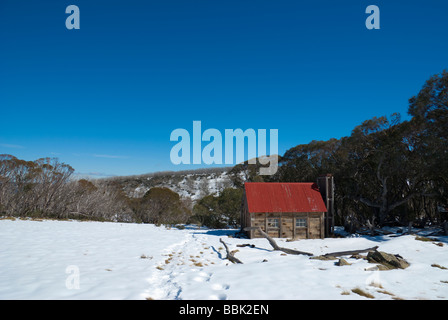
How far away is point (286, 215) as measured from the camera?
75.2ft

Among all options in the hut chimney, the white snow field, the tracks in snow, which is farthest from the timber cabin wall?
the tracks in snow

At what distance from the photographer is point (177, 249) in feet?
52.6

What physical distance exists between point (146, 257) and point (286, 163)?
1171 inches

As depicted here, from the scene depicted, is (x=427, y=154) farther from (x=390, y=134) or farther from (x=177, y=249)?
(x=177, y=249)

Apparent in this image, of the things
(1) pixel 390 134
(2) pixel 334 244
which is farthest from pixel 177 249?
(1) pixel 390 134

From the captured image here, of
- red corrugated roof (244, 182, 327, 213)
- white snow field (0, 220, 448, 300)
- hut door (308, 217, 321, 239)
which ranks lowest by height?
hut door (308, 217, 321, 239)

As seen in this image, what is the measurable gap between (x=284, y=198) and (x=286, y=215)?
5.41ft

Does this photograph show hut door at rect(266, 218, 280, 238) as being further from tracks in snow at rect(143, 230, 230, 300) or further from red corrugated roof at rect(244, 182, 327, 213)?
tracks in snow at rect(143, 230, 230, 300)

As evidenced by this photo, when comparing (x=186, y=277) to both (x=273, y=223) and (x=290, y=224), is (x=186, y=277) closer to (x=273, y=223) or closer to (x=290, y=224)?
(x=273, y=223)

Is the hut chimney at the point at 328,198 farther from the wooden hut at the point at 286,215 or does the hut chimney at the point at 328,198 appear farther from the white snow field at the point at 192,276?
the white snow field at the point at 192,276

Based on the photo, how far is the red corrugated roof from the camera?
22.9 meters
